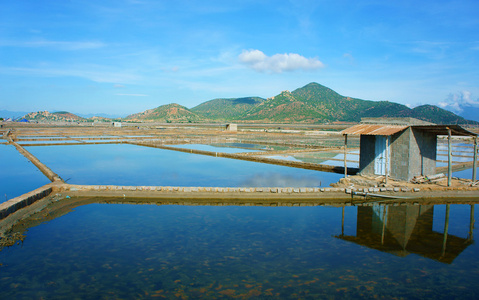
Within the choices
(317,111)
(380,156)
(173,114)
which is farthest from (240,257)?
(173,114)

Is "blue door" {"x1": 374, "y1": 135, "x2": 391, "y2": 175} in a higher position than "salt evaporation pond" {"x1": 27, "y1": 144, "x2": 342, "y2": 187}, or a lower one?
higher

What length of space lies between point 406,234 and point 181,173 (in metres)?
9.82

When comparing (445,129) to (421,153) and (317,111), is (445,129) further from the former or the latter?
(317,111)

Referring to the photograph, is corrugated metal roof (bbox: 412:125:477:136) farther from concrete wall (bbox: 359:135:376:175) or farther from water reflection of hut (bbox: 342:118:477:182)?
concrete wall (bbox: 359:135:376:175)

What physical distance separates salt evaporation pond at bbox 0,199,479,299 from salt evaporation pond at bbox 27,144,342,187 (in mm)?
3787

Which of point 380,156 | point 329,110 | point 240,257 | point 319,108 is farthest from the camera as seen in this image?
point 319,108

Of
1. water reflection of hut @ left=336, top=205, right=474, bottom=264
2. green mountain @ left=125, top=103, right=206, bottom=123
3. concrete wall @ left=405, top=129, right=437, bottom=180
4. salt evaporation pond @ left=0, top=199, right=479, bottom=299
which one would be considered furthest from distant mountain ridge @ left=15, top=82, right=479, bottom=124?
salt evaporation pond @ left=0, top=199, right=479, bottom=299

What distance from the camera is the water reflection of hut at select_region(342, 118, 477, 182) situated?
11477mm

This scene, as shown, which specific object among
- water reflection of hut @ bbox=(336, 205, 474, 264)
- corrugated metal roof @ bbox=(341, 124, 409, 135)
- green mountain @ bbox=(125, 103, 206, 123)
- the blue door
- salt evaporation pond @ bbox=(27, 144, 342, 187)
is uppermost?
green mountain @ bbox=(125, 103, 206, 123)

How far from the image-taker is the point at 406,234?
746 centimetres

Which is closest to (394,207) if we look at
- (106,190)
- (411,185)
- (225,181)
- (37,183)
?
(411,185)

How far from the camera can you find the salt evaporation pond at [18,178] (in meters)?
11.1

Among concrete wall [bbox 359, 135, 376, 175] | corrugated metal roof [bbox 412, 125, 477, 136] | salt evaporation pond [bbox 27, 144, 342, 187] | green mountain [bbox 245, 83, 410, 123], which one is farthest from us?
green mountain [bbox 245, 83, 410, 123]

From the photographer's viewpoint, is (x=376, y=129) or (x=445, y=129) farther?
(x=376, y=129)
